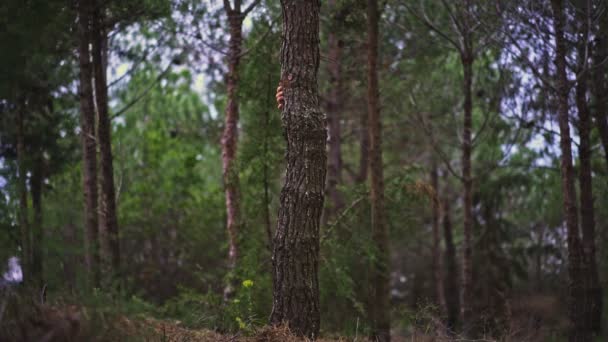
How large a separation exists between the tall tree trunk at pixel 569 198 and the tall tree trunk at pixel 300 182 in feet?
14.9

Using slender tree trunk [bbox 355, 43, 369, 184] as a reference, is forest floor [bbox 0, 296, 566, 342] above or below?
below

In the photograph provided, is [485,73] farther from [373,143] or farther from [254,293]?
[254,293]

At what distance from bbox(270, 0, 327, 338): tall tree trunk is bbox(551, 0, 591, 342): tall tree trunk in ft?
14.9

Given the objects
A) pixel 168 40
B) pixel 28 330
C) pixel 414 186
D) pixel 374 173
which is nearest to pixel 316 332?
pixel 28 330

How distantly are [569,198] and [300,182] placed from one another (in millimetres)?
5043

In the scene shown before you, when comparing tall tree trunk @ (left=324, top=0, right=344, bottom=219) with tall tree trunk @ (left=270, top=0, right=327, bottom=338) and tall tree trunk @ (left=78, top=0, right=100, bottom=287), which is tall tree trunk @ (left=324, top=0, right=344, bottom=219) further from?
tall tree trunk @ (left=270, top=0, right=327, bottom=338)

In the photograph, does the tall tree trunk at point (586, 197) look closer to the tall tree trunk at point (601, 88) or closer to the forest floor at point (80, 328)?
the tall tree trunk at point (601, 88)

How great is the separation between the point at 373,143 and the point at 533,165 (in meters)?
6.85

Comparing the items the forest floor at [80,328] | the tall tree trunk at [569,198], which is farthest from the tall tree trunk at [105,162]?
the tall tree trunk at [569,198]

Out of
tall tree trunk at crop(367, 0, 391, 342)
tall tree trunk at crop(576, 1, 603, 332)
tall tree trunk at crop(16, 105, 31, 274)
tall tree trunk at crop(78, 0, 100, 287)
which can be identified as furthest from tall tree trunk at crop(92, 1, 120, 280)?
tall tree trunk at crop(576, 1, 603, 332)

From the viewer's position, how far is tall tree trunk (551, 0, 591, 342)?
8891mm

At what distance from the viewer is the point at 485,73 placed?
1422 centimetres

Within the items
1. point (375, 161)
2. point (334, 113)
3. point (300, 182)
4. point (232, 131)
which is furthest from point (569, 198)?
point (334, 113)

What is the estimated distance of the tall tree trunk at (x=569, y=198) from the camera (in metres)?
8.89
